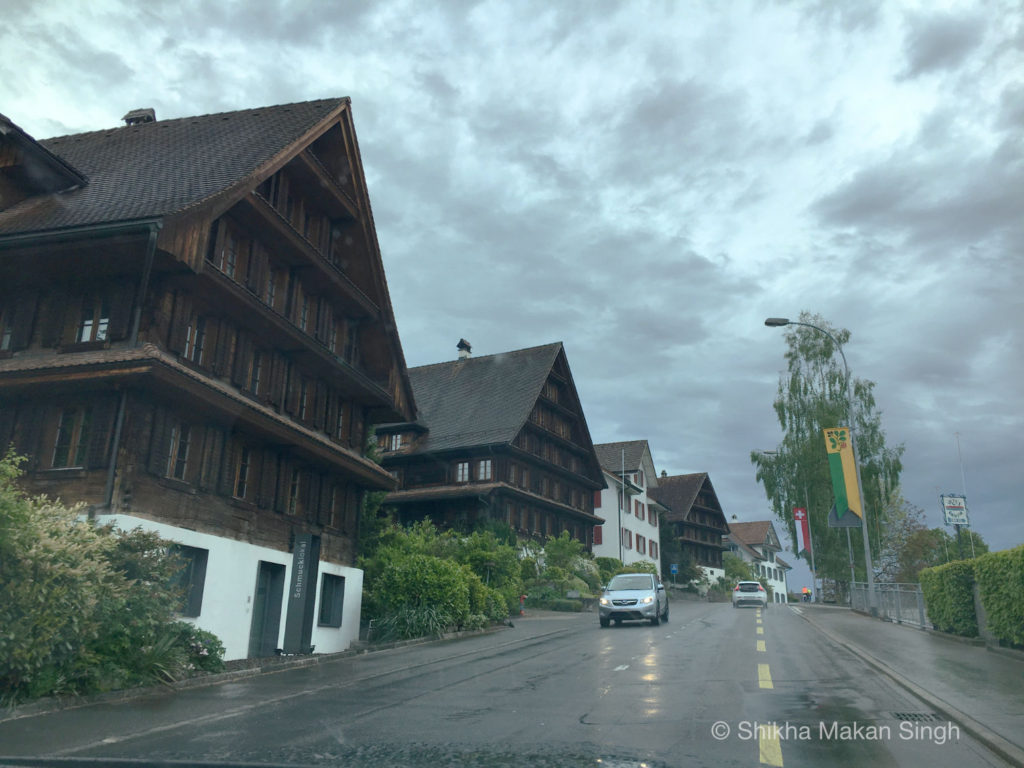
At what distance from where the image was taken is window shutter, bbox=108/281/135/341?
53.3ft

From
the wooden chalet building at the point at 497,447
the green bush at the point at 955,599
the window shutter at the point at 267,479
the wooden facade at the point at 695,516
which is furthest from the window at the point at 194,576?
the wooden facade at the point at 695,516

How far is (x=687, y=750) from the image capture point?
7.28m

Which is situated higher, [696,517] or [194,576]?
[696,517]

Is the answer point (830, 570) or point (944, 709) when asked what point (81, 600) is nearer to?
point (944, 709)

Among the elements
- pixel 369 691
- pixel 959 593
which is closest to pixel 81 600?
pixel 369 691

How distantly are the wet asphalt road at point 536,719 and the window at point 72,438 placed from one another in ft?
18.1

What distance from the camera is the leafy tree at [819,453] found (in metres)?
47.3

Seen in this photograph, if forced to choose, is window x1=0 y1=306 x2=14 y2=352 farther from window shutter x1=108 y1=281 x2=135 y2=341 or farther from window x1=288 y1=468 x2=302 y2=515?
window x1=288 y1=468 x2=302 y2=515

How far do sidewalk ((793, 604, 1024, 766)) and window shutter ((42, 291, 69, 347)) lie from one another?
16.3 metres

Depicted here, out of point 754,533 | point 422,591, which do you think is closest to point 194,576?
point 422,591

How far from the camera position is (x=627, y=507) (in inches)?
2452

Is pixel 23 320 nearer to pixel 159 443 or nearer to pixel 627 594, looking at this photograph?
pixel 159 443

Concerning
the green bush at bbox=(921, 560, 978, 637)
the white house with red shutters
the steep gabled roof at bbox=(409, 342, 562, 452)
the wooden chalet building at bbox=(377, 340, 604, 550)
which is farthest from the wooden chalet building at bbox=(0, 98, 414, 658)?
the white house with red shutters

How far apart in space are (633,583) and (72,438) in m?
17.3
